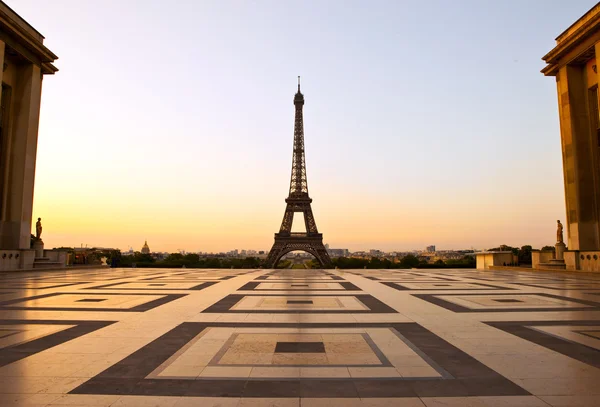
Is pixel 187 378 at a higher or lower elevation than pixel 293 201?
lower

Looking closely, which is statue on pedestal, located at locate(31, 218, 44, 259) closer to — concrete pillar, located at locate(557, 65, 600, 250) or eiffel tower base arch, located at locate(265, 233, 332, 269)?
concrete pillar, located at locate(557, 65, 600, 250)

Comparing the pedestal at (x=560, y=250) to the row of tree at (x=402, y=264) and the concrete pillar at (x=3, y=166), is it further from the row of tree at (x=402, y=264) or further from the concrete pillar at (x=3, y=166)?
the concrete pillar at (x=3, y=166)

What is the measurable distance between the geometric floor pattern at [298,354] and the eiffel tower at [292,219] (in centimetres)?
5374

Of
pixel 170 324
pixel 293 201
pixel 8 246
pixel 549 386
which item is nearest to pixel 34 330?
pixel 170 324

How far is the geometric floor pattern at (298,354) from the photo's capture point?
3807mm

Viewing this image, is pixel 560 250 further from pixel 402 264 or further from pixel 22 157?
pixel 402 264

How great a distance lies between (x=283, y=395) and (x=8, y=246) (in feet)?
92.6

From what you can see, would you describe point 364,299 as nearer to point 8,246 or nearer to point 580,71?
point 8,246

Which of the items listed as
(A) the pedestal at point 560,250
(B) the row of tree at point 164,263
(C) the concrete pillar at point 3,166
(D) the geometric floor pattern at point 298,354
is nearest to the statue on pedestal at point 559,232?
(A) the pedestal at point 560,250

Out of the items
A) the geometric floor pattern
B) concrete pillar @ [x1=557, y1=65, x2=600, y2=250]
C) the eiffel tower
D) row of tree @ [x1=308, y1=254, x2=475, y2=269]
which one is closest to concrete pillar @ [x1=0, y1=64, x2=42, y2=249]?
the geometric floor pattern

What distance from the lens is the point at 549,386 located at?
404cm

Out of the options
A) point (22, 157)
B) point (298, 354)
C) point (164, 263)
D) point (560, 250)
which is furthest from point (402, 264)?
point (298, 354)

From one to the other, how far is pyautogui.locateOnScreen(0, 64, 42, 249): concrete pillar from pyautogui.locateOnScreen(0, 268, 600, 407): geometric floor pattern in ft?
65.4

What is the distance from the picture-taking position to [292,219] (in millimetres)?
71062
